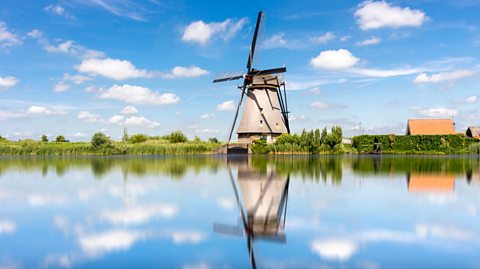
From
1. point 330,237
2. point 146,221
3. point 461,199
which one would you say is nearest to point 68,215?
point 146,221

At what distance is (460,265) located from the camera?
3.65 meters

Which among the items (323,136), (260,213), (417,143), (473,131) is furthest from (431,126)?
(260,213)

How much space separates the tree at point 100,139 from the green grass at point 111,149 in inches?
10.4

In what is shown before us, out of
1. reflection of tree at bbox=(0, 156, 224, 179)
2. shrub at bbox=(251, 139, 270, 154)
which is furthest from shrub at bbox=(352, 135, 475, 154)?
reflection of tree at bbox=(0, 156, 224, 179)

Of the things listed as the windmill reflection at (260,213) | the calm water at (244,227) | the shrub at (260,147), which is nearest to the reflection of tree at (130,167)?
the windmill reflection at (260,213)

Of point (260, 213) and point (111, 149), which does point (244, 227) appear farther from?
point (111, 149)

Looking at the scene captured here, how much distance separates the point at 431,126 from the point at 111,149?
27.3 meters

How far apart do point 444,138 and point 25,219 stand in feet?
97.5

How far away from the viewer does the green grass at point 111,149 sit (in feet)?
97.0

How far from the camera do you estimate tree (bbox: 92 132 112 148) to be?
99.0ft

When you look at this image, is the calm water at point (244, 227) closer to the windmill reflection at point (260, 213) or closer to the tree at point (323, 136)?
the windmill reflection at point (260, 213)

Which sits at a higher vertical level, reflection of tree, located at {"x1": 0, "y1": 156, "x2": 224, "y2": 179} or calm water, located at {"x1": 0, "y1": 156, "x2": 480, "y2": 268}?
reflection of tree, located at {"x1": 0, "y1": 156, "x2": 224, "y2": 179}

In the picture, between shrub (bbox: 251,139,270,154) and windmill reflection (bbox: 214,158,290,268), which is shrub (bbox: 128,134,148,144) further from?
windmill reflection (bbox: 214,158,290,268)

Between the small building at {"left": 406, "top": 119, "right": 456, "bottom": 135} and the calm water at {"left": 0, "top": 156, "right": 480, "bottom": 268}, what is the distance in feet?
90.0
